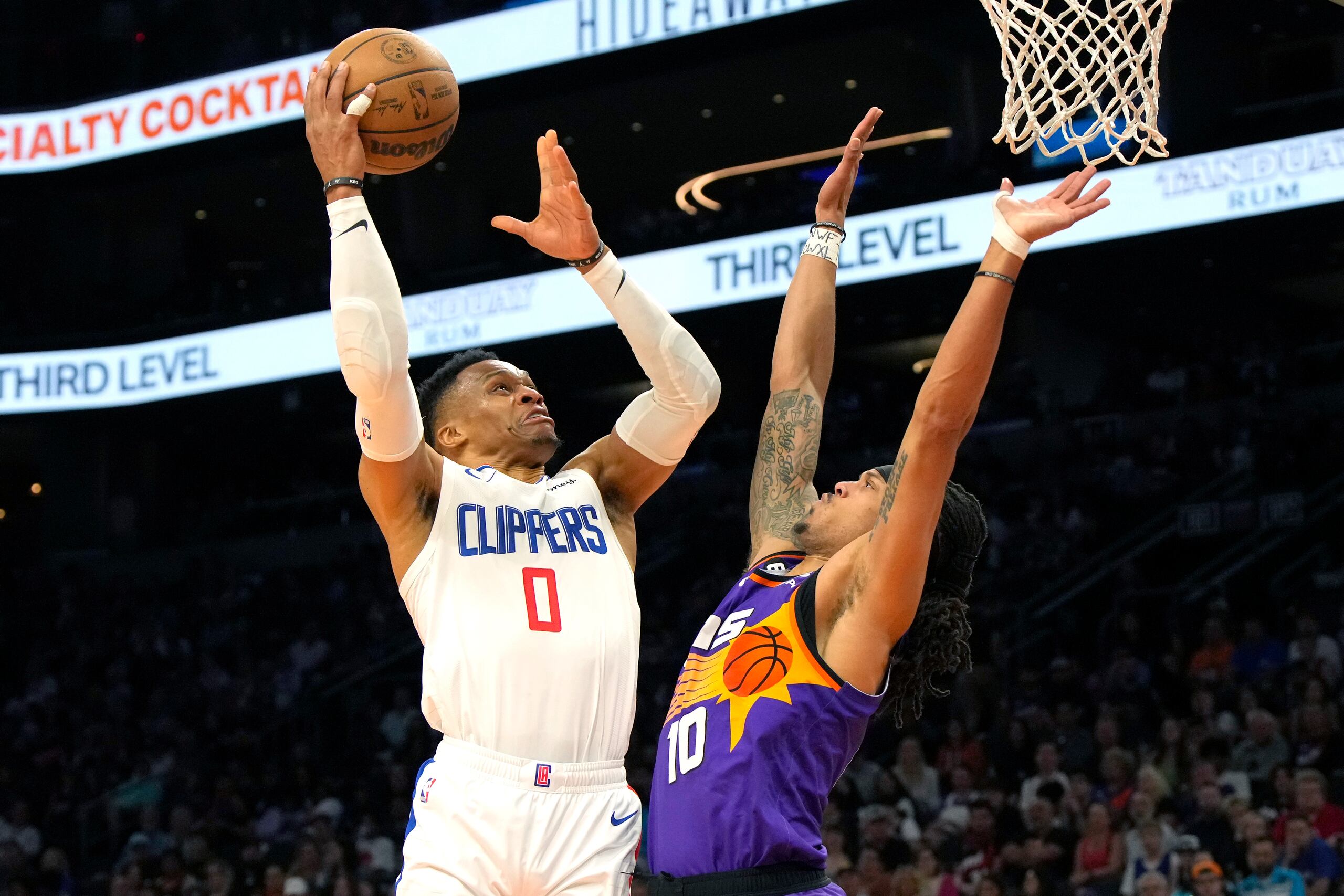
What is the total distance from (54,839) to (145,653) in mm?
2714

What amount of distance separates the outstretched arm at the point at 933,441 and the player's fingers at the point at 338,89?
1487 mm

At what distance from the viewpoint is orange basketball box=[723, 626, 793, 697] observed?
3.57 meters

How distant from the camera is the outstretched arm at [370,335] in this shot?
353cm

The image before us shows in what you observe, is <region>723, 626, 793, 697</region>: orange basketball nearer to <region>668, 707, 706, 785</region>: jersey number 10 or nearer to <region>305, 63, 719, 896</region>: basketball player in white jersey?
<region>668, 707, 706, 785</region>: jersey number 10

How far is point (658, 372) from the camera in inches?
161

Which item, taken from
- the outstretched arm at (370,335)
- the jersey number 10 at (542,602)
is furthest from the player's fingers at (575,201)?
the jersey number 10 at (542,602)

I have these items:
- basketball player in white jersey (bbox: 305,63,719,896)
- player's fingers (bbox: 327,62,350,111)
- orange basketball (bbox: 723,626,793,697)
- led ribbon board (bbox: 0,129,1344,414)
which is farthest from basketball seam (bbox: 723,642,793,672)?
led ribbon board (bbox: 0,129,1344,414)

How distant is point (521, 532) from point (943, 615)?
101cm

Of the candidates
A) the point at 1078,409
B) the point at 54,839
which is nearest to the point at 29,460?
the point at 54,839

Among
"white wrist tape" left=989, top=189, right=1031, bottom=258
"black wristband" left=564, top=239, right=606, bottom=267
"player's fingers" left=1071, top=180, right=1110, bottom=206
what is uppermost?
"black wristband" left=564, top=239, right=606, bottom=267

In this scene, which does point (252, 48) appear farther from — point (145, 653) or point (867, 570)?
point (867, 570)

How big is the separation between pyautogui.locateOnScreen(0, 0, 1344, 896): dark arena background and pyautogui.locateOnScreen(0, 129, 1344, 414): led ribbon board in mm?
34

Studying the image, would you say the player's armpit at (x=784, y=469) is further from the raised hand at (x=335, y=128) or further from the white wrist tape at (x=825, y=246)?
the raised hand at (x=335, y=128)

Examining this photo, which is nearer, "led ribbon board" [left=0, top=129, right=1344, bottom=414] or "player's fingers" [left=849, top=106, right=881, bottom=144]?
"player's fingers" [left=849, top=106, right=881, bottom=144]
